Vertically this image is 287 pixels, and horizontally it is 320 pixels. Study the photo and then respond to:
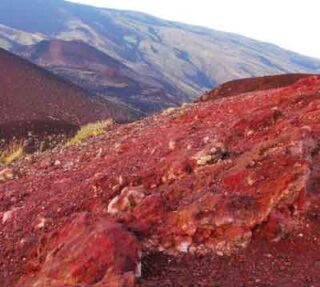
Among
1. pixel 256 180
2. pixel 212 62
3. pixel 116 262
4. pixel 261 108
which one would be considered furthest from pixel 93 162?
pixel 212 62

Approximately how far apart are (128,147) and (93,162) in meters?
0.53

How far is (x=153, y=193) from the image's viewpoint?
6.90 metres

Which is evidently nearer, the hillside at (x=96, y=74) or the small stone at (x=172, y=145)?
the small stone at (x=172, y=145)

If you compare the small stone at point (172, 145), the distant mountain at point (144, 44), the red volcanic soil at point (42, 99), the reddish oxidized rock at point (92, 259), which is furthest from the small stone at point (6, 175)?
the distant mountain at point (144, 44)

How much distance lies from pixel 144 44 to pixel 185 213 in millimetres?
126963

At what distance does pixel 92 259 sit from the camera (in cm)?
552

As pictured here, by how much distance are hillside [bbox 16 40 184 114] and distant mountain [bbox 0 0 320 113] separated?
8.50m

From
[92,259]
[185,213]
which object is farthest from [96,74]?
[92,259]

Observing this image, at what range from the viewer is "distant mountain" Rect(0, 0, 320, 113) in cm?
10575

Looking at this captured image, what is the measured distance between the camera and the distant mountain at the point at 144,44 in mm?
→ 105750

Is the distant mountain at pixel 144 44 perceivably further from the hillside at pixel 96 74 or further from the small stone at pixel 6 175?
the small stone at pixel 6 175

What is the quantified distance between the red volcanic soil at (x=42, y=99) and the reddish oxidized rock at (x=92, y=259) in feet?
82.4

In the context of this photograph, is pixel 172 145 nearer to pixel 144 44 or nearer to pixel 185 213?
pixel 185 213

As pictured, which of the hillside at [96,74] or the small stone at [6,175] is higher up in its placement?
the small stone at [6,175]
